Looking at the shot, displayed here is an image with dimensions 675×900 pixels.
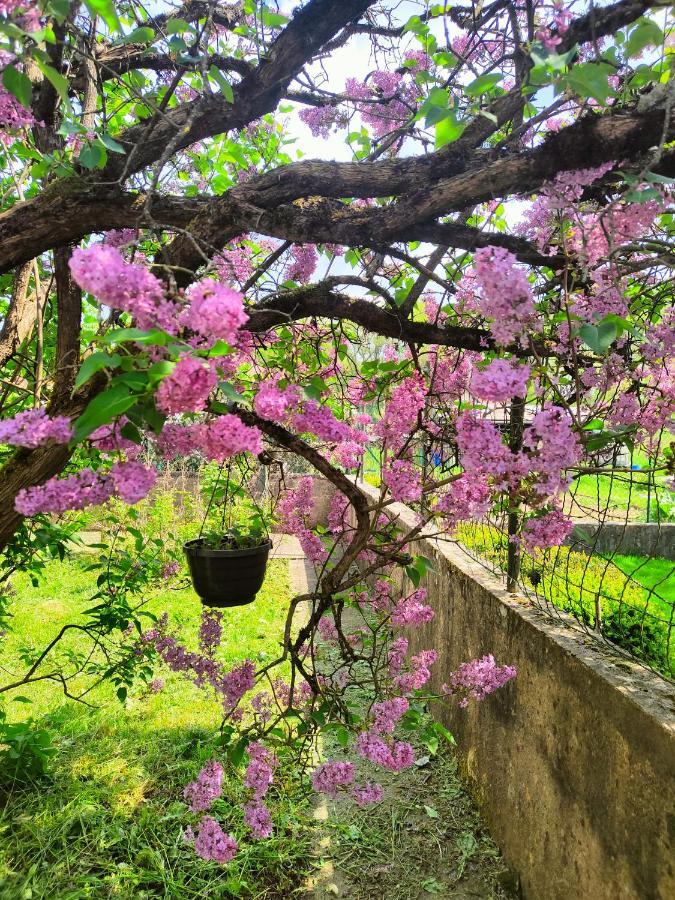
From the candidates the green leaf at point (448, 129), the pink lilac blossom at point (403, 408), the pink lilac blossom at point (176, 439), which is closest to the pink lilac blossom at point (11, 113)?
the pink lilac blossom at point (176, 439)

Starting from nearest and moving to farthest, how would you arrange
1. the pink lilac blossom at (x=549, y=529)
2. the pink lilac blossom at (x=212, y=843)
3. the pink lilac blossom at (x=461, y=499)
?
the pink lilac blossom at (x=549, y=529) → the pink lilac blossom at (x=461, y=499) → the pink lilac blossom at (x=212, y=843)

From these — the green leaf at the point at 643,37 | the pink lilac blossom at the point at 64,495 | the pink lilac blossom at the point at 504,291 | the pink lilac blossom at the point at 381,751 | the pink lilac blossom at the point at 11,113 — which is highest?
the pink lilac blossom at the point at 11,113

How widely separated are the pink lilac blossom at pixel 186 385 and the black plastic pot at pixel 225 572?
192 centimetres

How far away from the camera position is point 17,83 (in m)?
1.07

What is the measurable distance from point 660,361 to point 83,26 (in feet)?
8.11

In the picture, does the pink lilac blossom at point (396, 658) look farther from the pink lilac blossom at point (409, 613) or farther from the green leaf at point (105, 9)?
the green leaf at point (105, 9)

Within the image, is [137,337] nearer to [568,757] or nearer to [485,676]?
[568,757]

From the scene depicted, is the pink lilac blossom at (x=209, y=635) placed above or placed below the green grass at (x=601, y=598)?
below

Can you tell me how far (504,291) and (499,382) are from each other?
0.17 m

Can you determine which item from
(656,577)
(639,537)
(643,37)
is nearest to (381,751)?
(643,37)

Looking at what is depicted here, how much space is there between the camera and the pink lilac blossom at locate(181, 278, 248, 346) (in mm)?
900

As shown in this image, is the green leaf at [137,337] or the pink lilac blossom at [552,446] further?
the pink lilac blossom at [552,446]

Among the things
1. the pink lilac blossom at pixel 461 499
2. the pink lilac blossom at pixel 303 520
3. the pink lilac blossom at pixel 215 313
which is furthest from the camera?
the pink lilac blossom at pixel 303 520

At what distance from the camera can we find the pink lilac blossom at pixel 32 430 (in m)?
0.97
